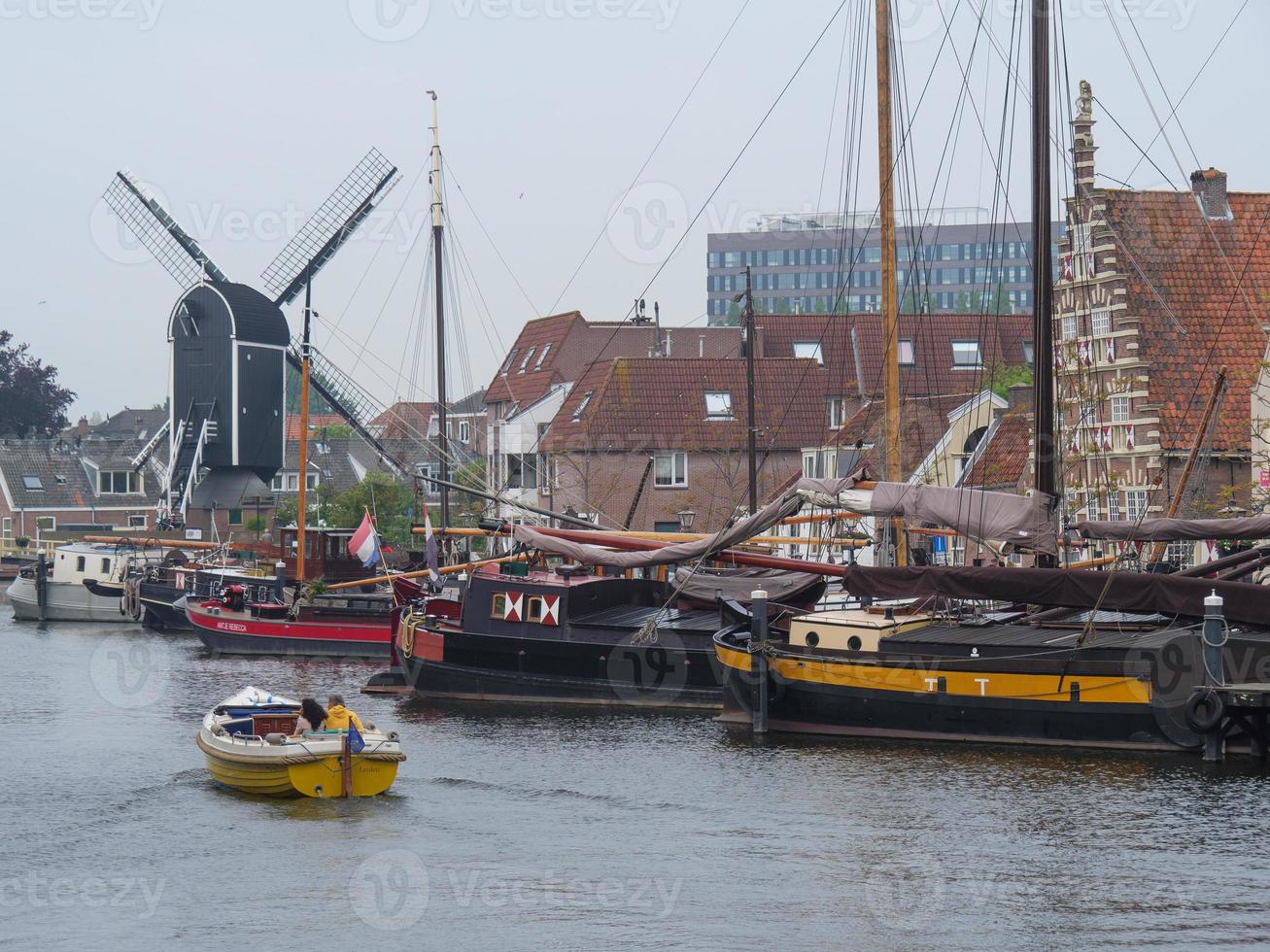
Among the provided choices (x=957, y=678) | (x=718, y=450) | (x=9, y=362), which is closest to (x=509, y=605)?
(x=957, y=678)

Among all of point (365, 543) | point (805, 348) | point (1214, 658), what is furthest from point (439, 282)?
point (1214, 658)

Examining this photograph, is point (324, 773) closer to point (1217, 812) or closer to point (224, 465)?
point (1217, 812)

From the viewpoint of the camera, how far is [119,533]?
338ft

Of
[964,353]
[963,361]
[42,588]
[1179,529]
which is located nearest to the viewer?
[1179,529]

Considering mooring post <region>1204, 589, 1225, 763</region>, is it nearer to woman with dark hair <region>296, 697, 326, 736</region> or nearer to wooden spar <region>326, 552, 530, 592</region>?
woman with dark hair <region>296, 697, 326, 736</region>

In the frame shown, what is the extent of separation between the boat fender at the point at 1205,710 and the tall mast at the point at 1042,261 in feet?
17.2

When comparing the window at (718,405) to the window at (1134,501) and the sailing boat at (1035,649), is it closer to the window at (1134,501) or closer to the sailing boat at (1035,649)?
the window at (1134,501)

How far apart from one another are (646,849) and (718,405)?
54312mm

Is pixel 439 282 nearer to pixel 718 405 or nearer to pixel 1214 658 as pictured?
pixel 718 405

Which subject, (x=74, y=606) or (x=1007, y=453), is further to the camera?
(x=74, y=606)

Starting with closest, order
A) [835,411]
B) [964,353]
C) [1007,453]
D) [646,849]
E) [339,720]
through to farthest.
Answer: [646,849] → [339,720] → [1007,453] → [835,411] → [964,353]

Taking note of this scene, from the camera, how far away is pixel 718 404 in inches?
3177

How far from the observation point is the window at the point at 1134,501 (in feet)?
170

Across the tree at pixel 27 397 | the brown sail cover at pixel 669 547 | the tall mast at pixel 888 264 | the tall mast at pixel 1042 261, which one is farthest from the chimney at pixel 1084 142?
the tree at pixel 27 397
